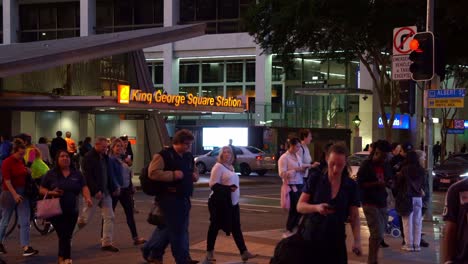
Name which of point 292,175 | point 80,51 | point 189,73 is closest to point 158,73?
point 189,73

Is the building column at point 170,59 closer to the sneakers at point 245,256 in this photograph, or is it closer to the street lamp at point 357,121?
the street lamp at point 357,121

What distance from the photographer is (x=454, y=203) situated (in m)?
4.87

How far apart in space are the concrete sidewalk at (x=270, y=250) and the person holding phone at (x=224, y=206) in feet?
1.25

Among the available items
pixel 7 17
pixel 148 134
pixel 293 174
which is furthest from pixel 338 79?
pixel 293 174

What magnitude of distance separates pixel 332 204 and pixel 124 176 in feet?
20.8

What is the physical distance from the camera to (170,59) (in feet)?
167

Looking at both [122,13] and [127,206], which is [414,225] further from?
[122,13]

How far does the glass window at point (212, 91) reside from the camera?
52438 millimetres

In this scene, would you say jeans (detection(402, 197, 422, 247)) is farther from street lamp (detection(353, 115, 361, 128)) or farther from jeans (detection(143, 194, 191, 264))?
street lamp (detection(353, 115, 361, 128))

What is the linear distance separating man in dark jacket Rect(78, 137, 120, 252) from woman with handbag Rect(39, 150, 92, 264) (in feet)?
4.36

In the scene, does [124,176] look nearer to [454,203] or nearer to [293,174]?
[293,174]

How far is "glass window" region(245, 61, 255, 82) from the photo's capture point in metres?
51.0

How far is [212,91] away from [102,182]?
41774mm

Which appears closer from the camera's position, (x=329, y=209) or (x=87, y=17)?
(x=329, y=209)
